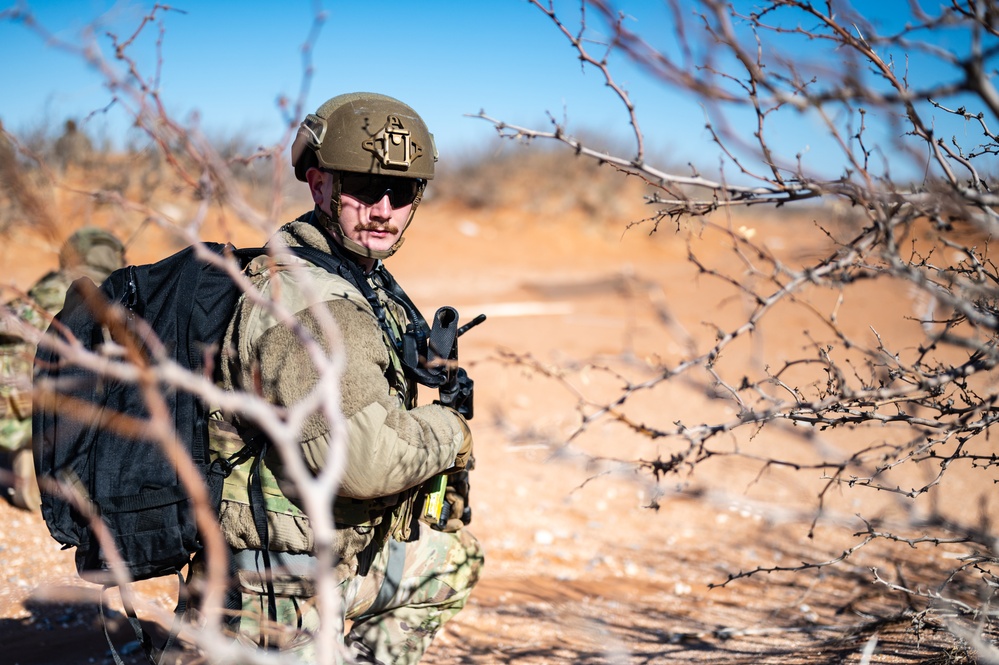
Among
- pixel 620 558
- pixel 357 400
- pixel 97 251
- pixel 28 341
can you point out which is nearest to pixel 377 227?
pixel 357 400

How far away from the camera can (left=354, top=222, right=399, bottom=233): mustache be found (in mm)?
2455

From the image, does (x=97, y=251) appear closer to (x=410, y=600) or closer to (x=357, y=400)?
(x=410, y=600)

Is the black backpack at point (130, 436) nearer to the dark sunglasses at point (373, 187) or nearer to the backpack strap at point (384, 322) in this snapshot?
the backpack strap at point (384, 322)

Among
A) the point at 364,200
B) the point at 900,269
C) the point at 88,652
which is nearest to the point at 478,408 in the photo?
the point at 88,652

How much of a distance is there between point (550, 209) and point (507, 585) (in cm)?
1862

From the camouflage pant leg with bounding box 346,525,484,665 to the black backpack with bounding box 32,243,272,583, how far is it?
65cm

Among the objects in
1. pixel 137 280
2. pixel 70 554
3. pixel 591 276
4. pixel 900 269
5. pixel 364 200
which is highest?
pixel 591 276

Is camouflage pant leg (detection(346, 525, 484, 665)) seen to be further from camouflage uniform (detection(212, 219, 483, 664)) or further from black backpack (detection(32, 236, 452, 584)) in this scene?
black backpack (detection(32, 236, 452, 584))

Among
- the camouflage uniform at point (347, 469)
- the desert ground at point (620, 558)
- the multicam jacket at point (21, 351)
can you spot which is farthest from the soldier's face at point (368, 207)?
the multicam jacket at point (21, 351)

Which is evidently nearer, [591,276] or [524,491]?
[524,491]

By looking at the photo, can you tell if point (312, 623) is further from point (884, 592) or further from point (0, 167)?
point (884, 592)

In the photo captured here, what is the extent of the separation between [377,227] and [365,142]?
0.25 metres

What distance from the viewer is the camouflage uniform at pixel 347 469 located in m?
2.04

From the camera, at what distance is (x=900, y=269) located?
1.41m
